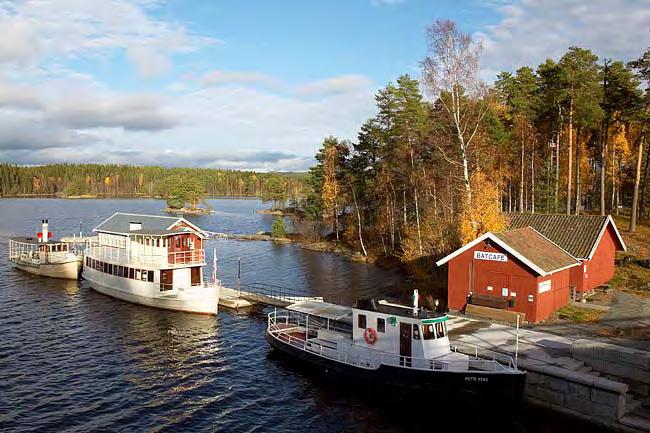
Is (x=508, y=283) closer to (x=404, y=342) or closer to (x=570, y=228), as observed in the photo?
A: (x=404, y=342)

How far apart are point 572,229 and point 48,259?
2175 inches

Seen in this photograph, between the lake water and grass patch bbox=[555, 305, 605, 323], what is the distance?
1248 centimetres

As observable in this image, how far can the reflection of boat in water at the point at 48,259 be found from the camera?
58109 millimetres

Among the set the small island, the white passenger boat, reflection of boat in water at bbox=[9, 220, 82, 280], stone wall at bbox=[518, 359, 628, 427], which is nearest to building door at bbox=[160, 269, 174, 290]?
the white passenger boat

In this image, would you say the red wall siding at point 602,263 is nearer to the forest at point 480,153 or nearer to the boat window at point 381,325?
the forest at point 480,153

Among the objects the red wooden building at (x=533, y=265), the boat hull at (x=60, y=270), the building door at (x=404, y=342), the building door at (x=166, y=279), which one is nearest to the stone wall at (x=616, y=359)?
the red wooden building at (x=533, y=265)

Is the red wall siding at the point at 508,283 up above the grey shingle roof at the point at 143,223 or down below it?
below

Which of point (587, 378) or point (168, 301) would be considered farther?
point (168, 301)

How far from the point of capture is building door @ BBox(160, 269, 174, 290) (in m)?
45.7

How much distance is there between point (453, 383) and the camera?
24375 millimetres

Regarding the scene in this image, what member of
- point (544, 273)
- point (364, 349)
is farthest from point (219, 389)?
point (544, 273)

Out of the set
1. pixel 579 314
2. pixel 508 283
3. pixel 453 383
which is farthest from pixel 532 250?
pixel 453 383

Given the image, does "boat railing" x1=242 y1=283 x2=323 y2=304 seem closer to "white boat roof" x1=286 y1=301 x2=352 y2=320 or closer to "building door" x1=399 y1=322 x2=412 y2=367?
"white boat roof" x1=286 y1=301 x2=352 y2=320

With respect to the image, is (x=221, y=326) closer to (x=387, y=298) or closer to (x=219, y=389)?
(x=219, y=389)
